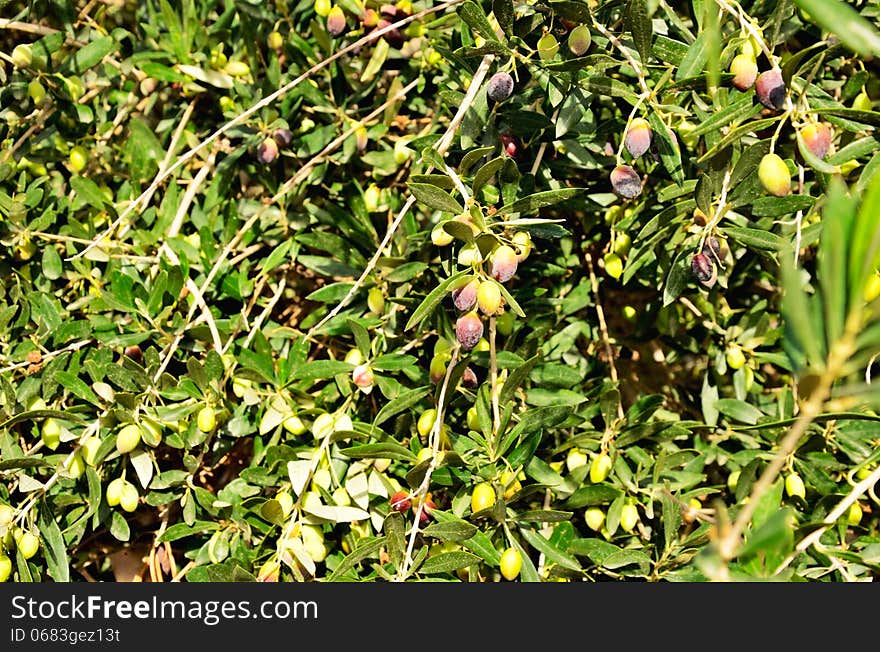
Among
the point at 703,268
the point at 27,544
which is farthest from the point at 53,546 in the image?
the point at 703,268

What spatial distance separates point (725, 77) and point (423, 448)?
24.6 inches

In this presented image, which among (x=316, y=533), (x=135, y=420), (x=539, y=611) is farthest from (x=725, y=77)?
(x=135, y=420)

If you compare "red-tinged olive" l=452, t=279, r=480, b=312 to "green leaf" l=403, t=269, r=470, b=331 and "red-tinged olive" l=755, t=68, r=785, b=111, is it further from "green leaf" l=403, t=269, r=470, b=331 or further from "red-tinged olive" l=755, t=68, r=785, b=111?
"red-tinged olive" l=755, t=68, r=785, b=111

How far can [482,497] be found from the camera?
1.10 metres

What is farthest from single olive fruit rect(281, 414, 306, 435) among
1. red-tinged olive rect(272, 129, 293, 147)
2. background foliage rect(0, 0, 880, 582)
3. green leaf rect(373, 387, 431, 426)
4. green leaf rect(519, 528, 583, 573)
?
red-tinged olive rect(272, 129, 293, 147)

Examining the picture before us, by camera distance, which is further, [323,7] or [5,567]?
[323,7]

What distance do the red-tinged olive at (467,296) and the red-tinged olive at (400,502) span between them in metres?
0.29

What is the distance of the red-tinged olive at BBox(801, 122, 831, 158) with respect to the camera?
938 mm

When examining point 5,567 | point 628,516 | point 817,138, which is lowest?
point 5,567

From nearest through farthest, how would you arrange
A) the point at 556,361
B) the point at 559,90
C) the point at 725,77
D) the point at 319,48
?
1. the point at 725,77
2. the point at 559,90
3. the point at 556,361
4. the point at 319,48

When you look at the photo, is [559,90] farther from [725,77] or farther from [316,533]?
[316,533]

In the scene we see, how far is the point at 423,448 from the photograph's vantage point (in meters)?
1.21

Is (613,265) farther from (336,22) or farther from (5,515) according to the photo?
(5,515)

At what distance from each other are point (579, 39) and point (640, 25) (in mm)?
74
